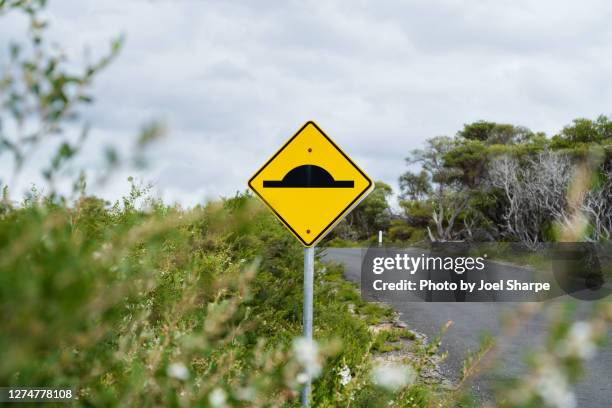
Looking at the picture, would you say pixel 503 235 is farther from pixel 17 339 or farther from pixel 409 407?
pixel 17 339

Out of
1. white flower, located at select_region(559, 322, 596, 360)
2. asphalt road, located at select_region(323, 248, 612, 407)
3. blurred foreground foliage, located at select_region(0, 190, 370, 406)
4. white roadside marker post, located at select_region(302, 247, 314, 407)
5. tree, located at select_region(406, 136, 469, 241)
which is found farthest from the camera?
tree, located at select_region(406, 136, 469, 241)

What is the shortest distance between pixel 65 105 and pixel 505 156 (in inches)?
1310

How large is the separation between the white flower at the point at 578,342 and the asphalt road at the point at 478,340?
0.34 metres

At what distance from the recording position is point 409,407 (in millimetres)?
5129

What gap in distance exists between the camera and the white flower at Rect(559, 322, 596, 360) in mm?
1447

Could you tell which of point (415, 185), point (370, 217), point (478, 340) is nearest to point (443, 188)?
point (415, 185)

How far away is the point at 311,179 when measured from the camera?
5512 millimetres

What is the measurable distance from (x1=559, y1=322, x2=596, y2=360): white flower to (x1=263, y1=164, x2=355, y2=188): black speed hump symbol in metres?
4.08

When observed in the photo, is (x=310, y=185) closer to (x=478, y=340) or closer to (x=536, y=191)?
(x=478, y=340)

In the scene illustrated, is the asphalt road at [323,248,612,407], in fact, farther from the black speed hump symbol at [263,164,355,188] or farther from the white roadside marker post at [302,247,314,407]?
the black speed hump symbol at [263,164,355,188]

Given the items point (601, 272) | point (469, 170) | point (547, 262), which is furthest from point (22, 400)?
point (469, 170)

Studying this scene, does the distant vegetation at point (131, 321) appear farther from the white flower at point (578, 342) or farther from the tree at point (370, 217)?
the tree at point (370, 217)

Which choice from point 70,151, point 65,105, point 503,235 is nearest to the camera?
point 70,151

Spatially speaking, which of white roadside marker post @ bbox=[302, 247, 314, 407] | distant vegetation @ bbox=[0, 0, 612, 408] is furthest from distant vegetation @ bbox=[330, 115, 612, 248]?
distant vegetation @ bbox=[0, 0, 612, 408]
